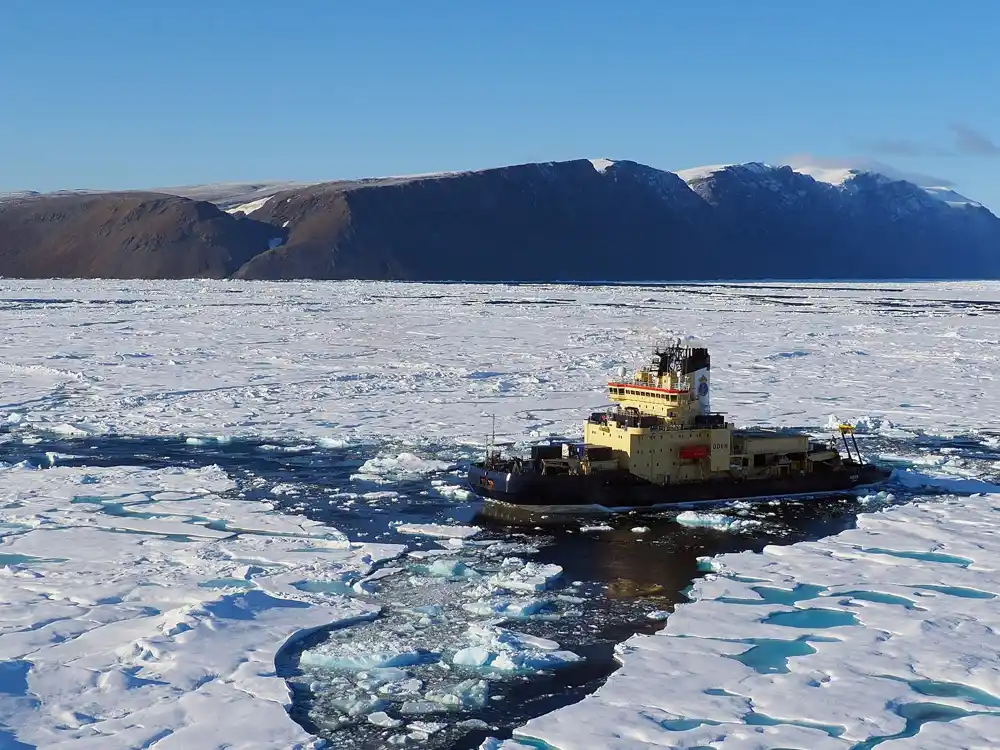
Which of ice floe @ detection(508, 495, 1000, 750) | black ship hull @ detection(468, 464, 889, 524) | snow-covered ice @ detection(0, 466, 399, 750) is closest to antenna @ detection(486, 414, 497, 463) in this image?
black ship hull @ detection(468, 464, 889, 524)

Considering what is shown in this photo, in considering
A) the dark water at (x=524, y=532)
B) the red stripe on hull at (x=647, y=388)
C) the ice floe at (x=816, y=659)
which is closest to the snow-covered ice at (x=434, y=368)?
Result: the dark water at (x=524, y=532)

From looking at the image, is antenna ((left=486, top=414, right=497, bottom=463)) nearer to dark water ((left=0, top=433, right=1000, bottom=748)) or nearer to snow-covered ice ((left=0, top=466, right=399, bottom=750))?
dark water ((left=0, top=433, right=1000, bottom=748))

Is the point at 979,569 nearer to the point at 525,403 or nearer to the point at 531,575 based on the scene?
the point at 531,575

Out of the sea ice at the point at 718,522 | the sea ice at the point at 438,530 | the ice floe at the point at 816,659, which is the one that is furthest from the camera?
the sea ice at the point at 718,522

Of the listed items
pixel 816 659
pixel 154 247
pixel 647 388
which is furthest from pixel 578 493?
pixel 154 247

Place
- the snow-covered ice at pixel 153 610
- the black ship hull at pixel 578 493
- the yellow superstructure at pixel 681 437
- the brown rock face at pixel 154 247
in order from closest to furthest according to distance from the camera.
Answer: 1. the snow-covered ice at pixel 153 610
2. the black ship hull at pixel 578 493
3. the yellow superstructure at pixel 681 437
4. the brown rock face at pixel 154 247

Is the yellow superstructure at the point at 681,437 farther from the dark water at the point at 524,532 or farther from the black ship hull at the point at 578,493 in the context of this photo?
the dark water at the point at 524,532

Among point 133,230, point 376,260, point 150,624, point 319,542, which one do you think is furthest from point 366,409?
point 133,230
